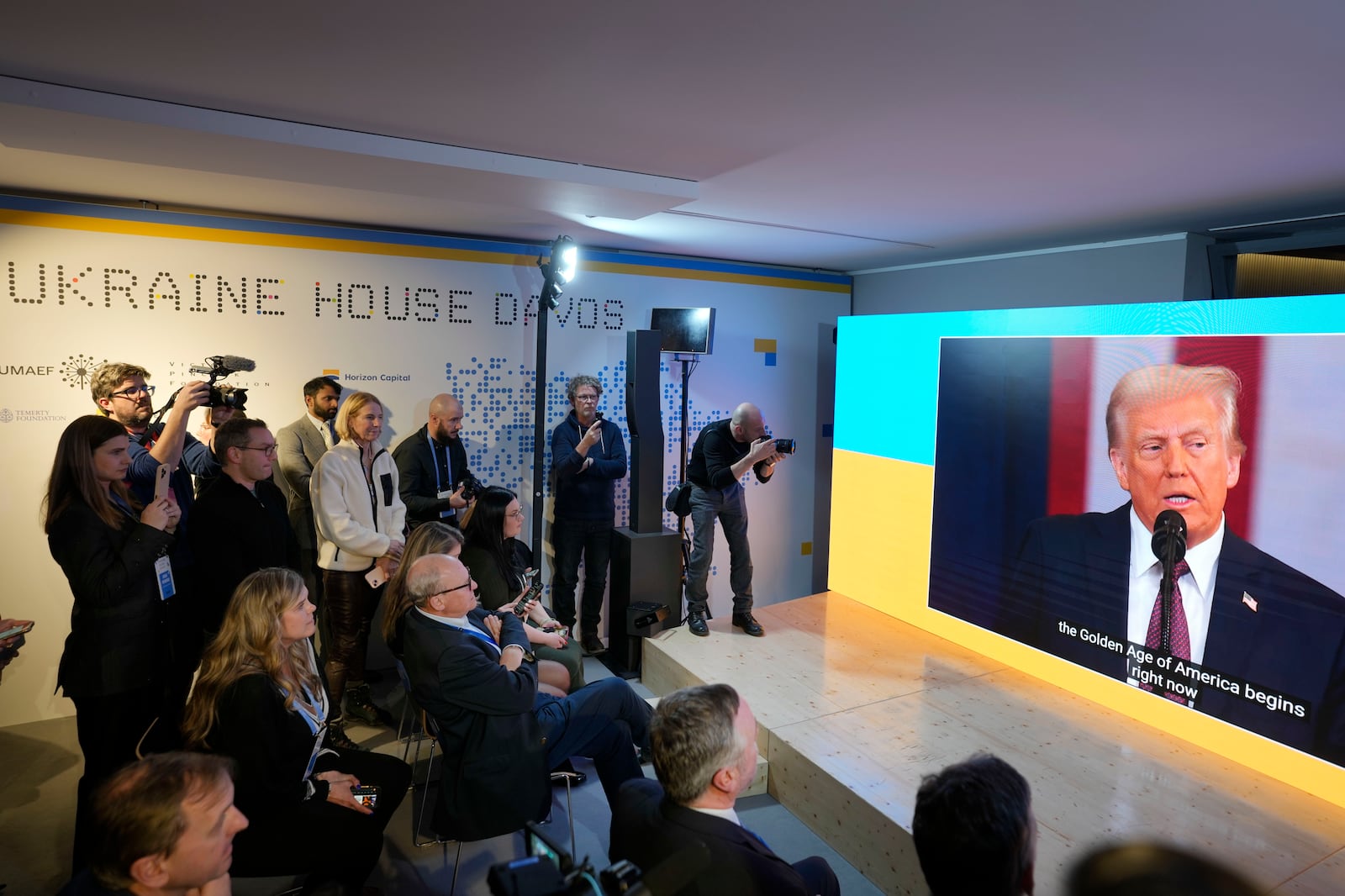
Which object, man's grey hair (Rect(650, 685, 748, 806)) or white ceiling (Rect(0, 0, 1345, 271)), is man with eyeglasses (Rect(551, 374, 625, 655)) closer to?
white ceiling (Rect(0, 0, 1345, 271))

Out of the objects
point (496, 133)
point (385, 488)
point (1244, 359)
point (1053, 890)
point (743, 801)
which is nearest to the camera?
point (1053, 890)

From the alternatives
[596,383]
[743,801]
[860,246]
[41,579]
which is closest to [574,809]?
[743,801]

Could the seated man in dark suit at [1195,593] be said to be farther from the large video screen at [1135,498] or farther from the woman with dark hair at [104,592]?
the woman with dark hair at [104,592]

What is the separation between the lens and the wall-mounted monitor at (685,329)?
5.09 meters

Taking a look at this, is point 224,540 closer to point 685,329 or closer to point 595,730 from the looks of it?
point 595,730

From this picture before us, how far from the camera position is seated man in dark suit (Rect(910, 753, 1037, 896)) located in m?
1.41

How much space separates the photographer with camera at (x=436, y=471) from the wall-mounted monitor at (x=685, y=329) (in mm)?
1448

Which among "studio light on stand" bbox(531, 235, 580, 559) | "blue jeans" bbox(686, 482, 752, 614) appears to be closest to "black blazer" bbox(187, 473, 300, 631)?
"studio light on stand" bbox(531, 235, 580, 559)

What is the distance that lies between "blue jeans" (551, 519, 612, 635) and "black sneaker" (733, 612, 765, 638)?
90cm

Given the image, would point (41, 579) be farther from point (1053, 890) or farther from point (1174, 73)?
point (1174, 73)

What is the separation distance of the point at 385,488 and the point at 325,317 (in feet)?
4.22

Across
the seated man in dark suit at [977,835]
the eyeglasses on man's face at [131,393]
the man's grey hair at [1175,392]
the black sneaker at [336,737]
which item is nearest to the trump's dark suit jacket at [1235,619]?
the man's grey hair at [1175,392]

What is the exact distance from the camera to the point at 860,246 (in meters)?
4.97

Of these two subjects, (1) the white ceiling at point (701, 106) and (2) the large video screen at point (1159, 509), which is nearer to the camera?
(1) the white ceiling at point (701, 106)
